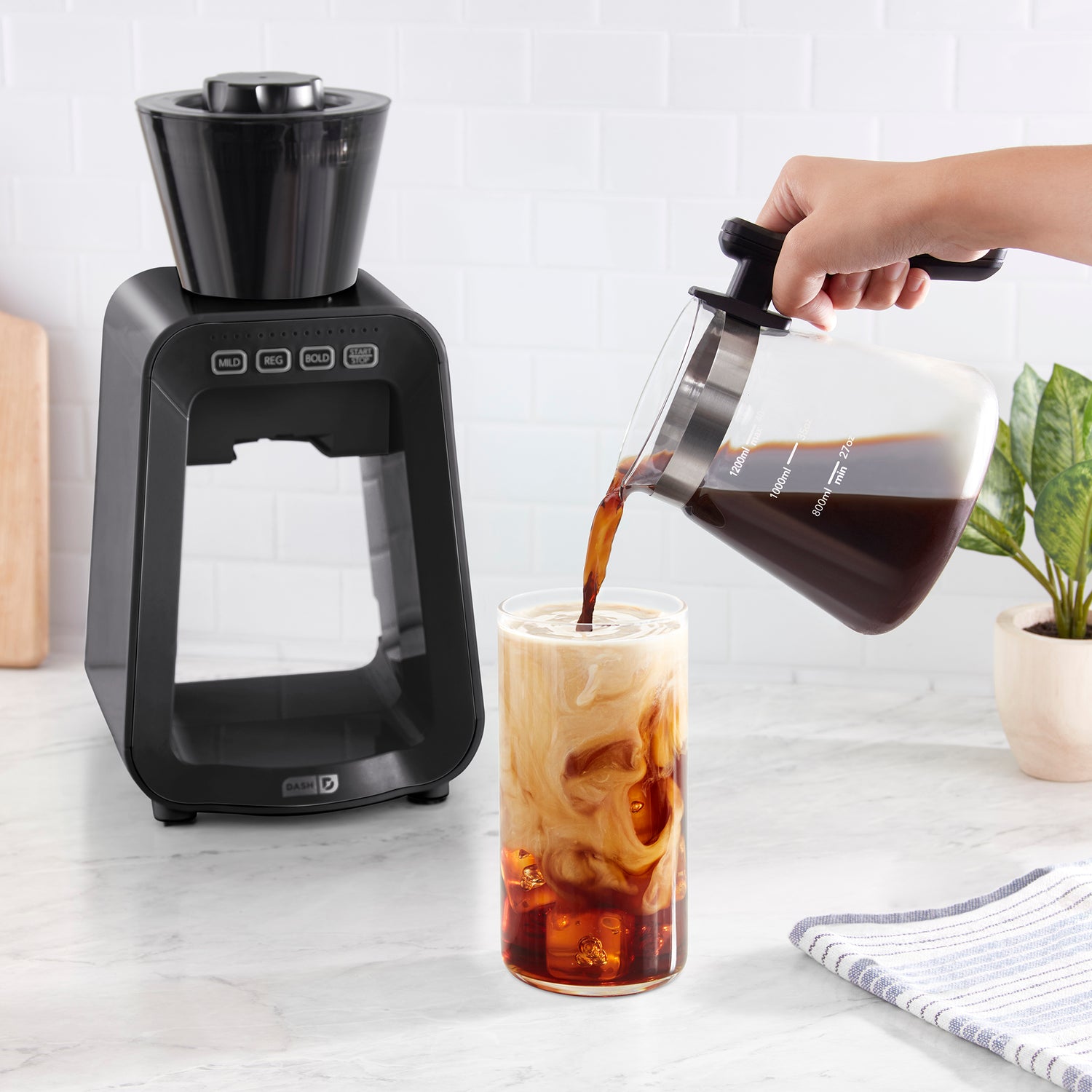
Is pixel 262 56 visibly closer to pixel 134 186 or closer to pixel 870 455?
pixel 134 186

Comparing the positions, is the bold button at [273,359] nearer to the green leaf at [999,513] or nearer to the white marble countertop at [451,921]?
the white marble countertop at [451,921]

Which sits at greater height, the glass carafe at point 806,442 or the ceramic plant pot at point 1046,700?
the glass carafe at point 806,442

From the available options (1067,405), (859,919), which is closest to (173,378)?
(859,919)

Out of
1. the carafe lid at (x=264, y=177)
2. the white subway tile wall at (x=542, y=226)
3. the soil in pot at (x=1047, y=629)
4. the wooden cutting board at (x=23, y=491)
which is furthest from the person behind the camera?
the wooden cutting board at (x=23, y=491)

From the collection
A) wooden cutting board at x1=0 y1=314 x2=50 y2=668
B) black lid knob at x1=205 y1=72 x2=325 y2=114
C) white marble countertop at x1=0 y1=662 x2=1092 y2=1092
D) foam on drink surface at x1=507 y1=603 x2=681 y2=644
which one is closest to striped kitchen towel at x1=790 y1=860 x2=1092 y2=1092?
white marble countertop at x1=0 y1=662 x2=1092 y2=1092

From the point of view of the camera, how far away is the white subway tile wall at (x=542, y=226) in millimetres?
1294

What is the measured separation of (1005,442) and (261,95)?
634 millimetres

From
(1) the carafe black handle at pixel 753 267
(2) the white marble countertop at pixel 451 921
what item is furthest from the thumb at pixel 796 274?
(2) the white marble countertop at pixel 451 921

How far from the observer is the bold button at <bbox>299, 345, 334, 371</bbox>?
100 cm

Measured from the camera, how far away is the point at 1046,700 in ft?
3.68

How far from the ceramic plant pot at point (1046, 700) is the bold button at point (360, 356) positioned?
1.76ft

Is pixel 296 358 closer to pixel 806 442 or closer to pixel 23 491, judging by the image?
pixel 806 442

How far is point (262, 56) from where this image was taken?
4.49 feet

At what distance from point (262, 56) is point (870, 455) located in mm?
827
